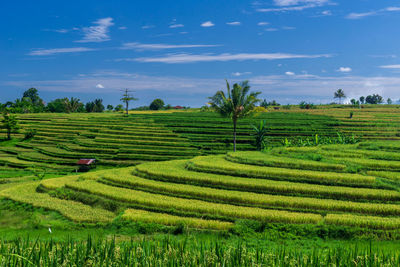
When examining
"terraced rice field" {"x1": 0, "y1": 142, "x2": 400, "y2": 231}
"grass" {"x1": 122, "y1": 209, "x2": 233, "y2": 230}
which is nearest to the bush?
"terraced rice field" {"x1": 0, "y1": 142, "x2": 400, "y2": 231}

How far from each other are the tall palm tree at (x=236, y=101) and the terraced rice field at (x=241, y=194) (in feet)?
31.2

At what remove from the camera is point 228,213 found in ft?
41.5

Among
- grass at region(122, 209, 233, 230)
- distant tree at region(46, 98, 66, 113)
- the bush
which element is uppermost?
distant tree at region(46, 98, 66, 113)

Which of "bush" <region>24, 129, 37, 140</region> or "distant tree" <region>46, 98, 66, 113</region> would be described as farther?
"distant tree" <region>46, 98, 66, 113</region>

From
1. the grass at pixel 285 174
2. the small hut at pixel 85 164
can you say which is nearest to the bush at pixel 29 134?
the small hut at pixel 85 164

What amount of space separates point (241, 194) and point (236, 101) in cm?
1486

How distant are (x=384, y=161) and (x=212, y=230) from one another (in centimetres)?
1058

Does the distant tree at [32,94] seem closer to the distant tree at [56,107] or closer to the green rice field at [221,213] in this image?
the distant tree at [56,107]

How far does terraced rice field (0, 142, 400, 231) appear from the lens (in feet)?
40.3

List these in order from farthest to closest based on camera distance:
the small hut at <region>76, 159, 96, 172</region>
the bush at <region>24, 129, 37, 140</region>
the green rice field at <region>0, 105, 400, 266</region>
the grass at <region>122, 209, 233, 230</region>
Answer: the bush at <region>24, 129, 37, 140</region>, the small hut at <region>76, 159, 96, 172</region>, the grass at <region>122, 209, 233, 230</region>, the green rice field at <region>0, 105, 400, 266</region>

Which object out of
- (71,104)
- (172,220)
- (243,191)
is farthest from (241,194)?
(71,104)

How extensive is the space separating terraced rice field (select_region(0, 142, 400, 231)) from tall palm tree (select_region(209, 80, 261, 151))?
9.52 meters

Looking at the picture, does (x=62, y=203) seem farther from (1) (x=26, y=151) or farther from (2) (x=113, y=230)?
(1) (x=26, y=151)

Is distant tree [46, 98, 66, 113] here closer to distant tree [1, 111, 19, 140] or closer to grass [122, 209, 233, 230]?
distant tree [1, 111, 19, 140]
